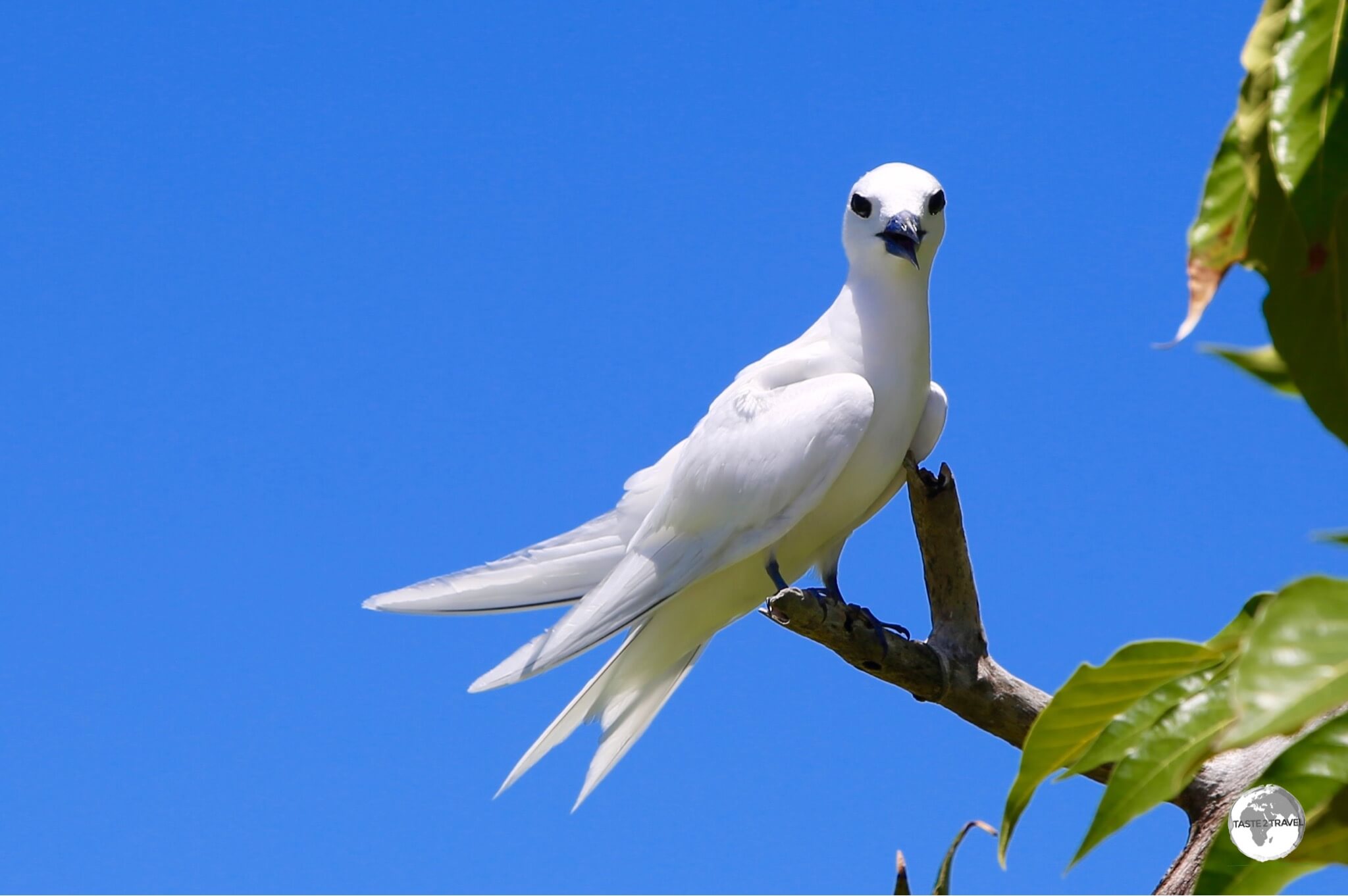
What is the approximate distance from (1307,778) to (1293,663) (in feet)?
0.60

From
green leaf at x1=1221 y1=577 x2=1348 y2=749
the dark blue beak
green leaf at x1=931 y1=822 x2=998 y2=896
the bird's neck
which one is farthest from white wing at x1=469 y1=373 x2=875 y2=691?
green leaf at x1=1221 y1=577 x2=1348 y2=749

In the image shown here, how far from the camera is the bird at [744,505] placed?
397cm

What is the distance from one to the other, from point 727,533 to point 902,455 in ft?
2.06

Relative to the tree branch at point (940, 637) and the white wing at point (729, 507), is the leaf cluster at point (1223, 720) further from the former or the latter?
the white wing at point (729, 507)

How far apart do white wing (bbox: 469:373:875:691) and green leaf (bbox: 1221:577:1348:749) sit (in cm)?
293

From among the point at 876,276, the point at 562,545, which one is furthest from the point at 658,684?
the point at 876,276

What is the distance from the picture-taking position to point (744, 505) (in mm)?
3990

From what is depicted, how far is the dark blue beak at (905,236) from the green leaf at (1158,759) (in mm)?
2875

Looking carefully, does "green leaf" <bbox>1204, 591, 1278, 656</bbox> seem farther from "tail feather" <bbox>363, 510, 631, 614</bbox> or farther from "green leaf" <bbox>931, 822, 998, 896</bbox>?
"tail feather" <bbox>363, 510, 631, 614</bbox>

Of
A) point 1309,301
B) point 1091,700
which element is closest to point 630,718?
point 1091,700

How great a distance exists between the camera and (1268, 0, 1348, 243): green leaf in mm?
1032

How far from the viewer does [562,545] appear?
14.1ft

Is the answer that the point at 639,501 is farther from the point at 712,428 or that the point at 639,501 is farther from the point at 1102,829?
the point at 1102,829

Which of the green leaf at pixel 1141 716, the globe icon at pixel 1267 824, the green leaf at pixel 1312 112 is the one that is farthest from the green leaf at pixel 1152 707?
the green leaf at pixel 1312 112
